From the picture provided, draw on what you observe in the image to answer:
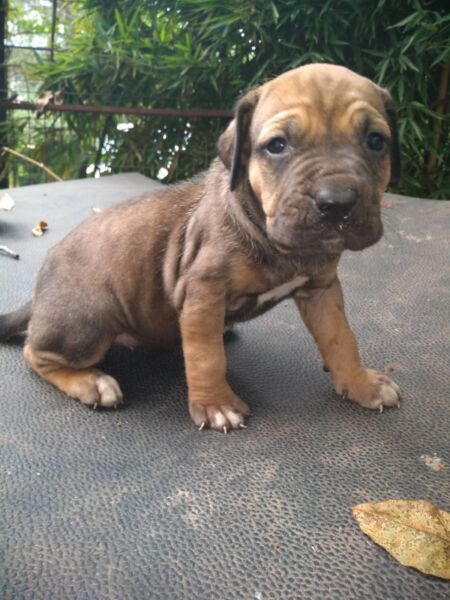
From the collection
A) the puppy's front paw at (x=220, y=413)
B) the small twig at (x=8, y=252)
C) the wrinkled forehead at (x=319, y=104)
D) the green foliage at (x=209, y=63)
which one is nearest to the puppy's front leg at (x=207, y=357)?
the puppy's front paw at (x=220, y=413)

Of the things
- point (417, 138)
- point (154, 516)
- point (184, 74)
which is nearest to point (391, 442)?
point (154, 516)

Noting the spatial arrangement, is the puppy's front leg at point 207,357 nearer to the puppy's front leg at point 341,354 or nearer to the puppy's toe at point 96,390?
the puppy's toe at point 96,390

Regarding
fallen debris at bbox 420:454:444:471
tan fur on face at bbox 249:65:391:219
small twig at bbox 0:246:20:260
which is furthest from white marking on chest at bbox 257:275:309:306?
small twig at bbox 0:246:20:260

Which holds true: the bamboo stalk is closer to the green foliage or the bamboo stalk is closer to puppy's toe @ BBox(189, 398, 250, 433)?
the green foliage

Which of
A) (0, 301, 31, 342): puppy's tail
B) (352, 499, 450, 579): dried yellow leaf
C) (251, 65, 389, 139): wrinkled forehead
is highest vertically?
(251, 65, 389, 139): wrinkled forehead

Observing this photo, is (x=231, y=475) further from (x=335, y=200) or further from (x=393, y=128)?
(x=393, y=128)

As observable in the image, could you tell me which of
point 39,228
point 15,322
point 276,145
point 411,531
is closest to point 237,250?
point 276,145
